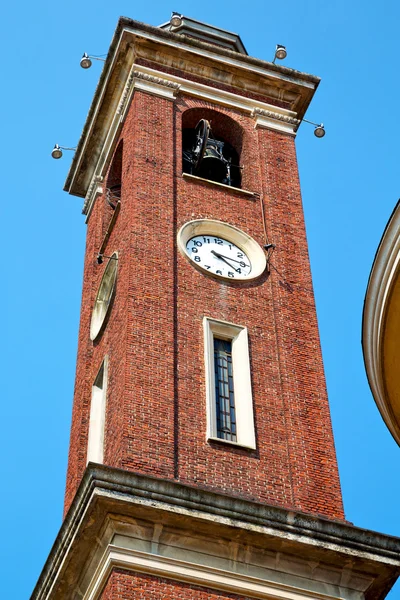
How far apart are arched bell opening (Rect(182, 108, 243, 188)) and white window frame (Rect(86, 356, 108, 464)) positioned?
600cm

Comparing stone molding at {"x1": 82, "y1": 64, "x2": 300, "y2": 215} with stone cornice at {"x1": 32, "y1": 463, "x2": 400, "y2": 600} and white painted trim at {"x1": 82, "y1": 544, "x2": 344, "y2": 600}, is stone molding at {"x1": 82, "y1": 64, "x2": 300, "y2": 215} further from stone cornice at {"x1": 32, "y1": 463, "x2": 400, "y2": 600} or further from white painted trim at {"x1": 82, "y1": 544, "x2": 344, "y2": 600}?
white painted trim at {"x1": 82, "y1": 544, "x2": 344, "y2": 600}

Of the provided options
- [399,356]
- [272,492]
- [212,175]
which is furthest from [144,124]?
[399,356]

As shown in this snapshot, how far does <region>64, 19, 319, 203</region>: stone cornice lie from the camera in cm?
3219

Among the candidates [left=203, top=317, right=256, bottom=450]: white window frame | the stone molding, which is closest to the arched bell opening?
the stone molding

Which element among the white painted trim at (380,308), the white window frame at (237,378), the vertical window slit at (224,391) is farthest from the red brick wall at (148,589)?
the white painted trim at (380,308)

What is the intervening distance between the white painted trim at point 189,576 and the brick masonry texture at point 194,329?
47cm

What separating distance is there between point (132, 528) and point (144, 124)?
38.7 feet

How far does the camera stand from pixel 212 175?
105 feet

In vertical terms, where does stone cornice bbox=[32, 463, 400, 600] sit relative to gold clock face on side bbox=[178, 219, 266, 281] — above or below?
below

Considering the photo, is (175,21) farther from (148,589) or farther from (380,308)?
(380,308)

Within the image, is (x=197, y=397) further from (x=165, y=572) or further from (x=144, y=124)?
(x=144, y=124)

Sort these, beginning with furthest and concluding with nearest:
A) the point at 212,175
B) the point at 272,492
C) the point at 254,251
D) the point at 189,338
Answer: the point at 212,175
the point at 254,251
the point at 189,338
the point at 272,492

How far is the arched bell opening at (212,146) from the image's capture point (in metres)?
31.4

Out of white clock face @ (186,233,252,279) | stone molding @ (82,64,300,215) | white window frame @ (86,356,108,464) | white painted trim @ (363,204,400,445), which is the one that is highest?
stone molding @ (82,64,300,215)
